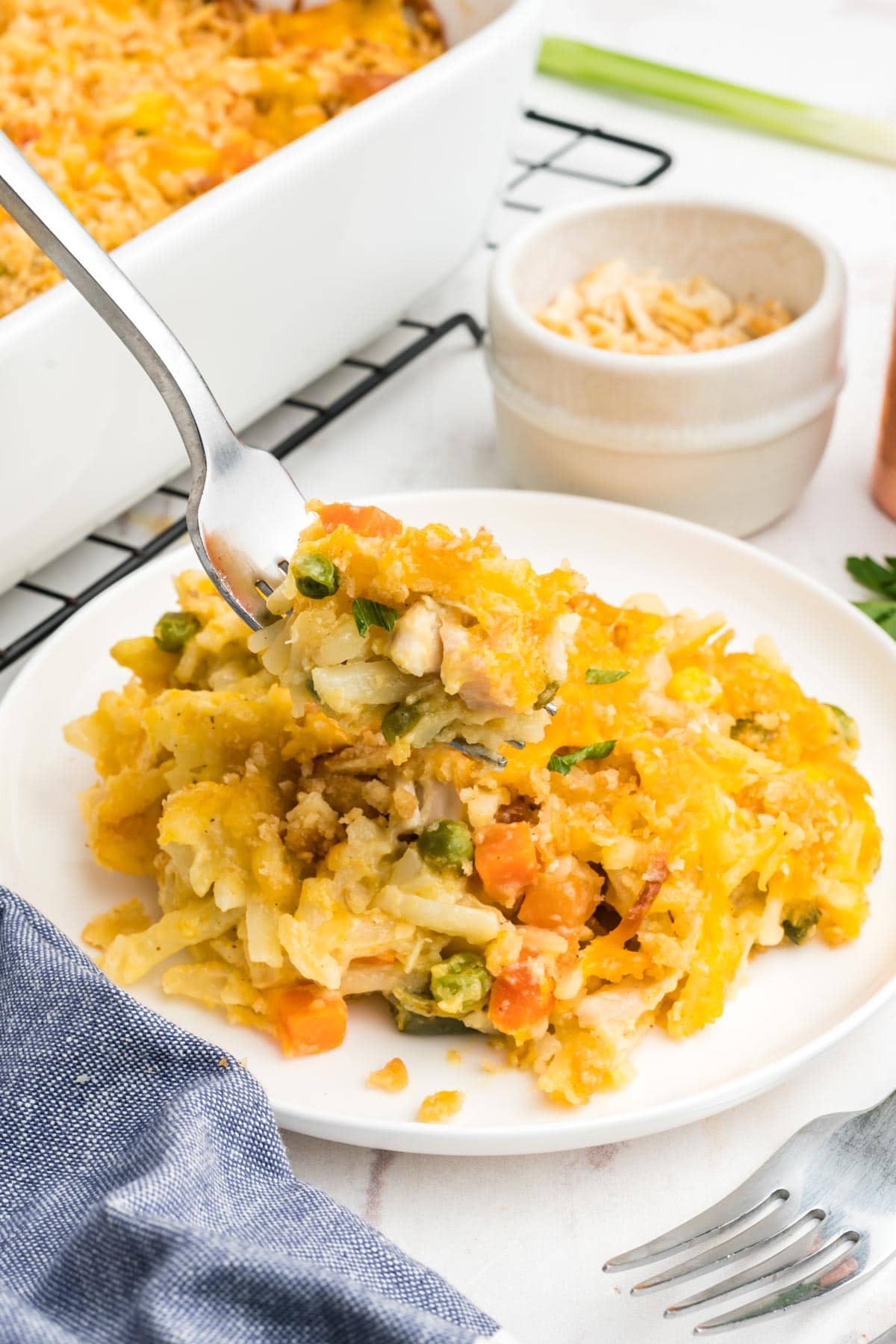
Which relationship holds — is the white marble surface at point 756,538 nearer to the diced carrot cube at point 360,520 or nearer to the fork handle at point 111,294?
the diced carrot cube at point 360,520

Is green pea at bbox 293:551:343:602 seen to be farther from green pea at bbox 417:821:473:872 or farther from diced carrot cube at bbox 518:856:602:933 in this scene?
diced carrot cube at bbox 518:856:602:933

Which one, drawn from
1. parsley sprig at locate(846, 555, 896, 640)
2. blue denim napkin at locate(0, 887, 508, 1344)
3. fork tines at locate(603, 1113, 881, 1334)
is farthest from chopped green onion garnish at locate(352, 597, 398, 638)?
parsley sprig at locate(846, 555, 896, 640)

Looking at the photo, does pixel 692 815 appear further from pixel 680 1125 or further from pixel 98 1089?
pixel 98 1089

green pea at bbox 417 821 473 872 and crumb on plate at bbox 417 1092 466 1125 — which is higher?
green pea at bbox 417 821 473 872

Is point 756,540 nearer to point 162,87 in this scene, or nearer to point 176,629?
point 176,629

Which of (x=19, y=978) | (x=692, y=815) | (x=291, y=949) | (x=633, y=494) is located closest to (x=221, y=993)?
(x=291, y=949)

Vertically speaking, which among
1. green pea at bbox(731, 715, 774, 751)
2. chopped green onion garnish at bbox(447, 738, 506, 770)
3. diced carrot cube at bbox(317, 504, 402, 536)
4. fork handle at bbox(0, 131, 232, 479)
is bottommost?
green pea at bbox(731, 715, 774, 751)
